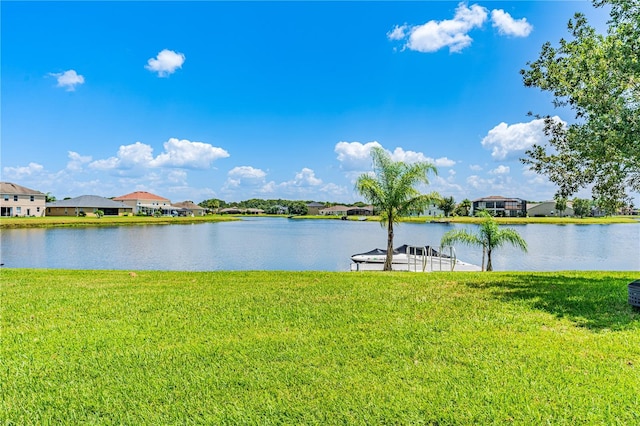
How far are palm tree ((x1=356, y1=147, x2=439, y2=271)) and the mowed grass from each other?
8831 mm

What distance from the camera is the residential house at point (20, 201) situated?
190 ft

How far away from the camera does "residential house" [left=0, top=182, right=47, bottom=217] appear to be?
190 feet

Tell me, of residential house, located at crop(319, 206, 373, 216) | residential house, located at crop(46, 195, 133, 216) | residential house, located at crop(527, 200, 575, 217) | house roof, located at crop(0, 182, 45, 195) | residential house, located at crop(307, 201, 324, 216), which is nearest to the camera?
house roof, located at crop(0, 182, 45, 195)

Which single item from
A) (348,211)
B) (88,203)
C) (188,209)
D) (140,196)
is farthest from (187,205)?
(348,211)

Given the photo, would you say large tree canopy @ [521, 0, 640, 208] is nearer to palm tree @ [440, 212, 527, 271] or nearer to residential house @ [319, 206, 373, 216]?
palm tree @ [440, 212, 527, 271]

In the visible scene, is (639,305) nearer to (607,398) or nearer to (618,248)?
(607,398)

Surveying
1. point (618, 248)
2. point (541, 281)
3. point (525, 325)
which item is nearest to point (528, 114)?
point (541, 281)

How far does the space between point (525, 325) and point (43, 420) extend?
6.08 meters

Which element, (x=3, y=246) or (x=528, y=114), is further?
(x=3, y=246)

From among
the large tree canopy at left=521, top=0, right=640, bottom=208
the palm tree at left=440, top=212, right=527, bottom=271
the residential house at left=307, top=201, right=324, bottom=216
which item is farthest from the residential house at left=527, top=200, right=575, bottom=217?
the large tree canopy at left=521, top=0, right=640, bottom=208

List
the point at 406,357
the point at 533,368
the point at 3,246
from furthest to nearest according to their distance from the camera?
the point at 3,246, the point at 406,357, the point at 533,368

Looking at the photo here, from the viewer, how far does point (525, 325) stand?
5562 mm

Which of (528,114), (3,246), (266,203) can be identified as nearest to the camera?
(528,114)

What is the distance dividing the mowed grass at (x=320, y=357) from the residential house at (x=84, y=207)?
247ft
